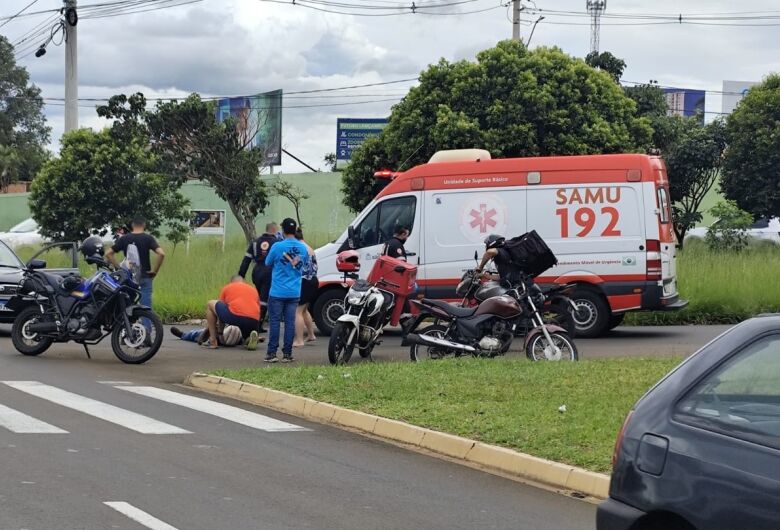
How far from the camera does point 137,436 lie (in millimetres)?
9336

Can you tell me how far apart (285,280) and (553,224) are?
15.6 feet

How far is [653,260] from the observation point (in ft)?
55.1

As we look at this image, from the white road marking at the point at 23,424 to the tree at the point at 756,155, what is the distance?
101 feet

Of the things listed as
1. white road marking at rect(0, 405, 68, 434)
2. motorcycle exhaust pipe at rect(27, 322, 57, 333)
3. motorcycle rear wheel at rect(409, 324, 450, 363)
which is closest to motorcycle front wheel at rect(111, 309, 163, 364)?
motorcycle exhaust pipe at rect(27, 322, 57, 333)

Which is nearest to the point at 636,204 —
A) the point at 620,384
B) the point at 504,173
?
the point at 504,173

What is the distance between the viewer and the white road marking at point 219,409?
33.3ft

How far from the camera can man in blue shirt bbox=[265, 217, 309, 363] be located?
14.3m

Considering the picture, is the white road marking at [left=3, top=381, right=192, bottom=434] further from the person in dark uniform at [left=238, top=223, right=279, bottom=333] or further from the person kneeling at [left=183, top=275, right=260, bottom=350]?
the person in dark uniform at [left=238, top=223, right=279, bottom=333]

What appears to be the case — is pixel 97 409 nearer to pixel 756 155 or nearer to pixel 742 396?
pixel 742 396

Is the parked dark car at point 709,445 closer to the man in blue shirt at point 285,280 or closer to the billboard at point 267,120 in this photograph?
the man in blue shirt at point 285,280

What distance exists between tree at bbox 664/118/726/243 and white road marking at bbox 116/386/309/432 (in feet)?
90.5

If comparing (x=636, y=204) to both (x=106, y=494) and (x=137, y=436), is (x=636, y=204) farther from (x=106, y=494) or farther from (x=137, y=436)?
(x=106, y=494)

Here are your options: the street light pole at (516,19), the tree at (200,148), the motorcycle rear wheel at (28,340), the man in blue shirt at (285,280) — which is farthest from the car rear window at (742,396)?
the street light pole at (516,19)

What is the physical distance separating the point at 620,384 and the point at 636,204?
6379 millimetres
